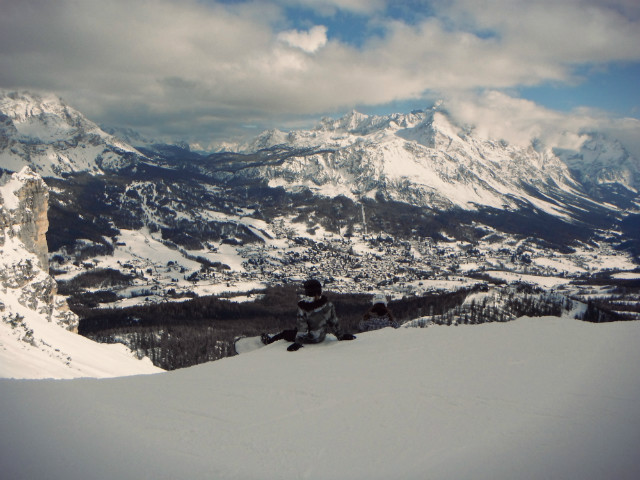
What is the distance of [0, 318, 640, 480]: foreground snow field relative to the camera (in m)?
4.89

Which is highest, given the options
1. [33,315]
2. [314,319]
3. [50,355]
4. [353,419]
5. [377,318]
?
[314,319]

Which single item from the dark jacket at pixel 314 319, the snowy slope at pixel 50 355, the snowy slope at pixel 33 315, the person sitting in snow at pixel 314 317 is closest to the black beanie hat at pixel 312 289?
the person sitting in snow at pixel 314 317

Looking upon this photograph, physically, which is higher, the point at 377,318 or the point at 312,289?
the point at 312,289

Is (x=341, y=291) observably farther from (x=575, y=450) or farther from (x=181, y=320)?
(x=575, y=450)

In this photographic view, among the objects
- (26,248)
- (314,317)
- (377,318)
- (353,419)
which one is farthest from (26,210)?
(353,419)

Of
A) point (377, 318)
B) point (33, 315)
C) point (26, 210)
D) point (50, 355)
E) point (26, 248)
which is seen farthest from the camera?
point (26, 210)

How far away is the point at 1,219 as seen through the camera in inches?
2534

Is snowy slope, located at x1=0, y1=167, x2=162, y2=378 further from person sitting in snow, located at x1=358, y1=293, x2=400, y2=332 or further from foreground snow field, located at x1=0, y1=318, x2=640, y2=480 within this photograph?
foreground snow field, located at x1=0, y1=318, x2=640, y2=480

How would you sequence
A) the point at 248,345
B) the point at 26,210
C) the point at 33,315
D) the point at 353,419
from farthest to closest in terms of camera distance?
the point at 26,210
the point at 33,315
the point at 248,345
the point at 353,419

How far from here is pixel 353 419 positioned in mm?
6270

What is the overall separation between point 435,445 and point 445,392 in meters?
1.84

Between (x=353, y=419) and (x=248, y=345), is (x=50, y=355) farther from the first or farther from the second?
(x=353, y=419)

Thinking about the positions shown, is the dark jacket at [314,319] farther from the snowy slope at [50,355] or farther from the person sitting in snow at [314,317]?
the snowy slope at [50,355]

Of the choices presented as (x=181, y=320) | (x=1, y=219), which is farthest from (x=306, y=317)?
(x=181, y=320)
